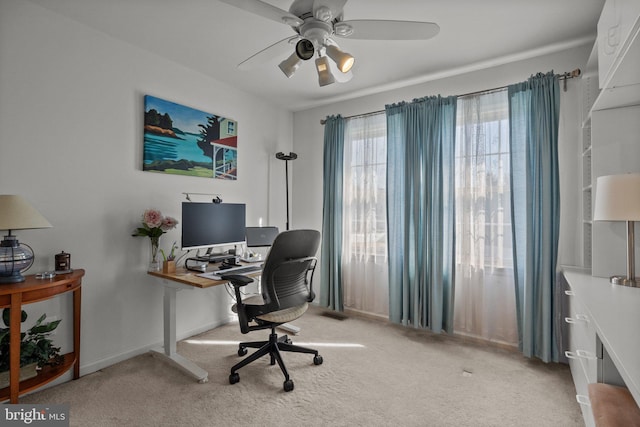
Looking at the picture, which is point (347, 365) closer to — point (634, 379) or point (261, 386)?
point (261, 386)

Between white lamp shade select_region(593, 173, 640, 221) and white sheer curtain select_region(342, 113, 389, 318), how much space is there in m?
1.91

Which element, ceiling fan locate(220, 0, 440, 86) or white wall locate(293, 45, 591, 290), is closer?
ceiling fan locate(220, 0, 440, 86)

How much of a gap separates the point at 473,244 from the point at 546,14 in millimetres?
1861

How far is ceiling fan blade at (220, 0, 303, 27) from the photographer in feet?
4.95

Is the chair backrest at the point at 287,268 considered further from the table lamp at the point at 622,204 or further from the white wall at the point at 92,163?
the table lamp at the point at 622,204

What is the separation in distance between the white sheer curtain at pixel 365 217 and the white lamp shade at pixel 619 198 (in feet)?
6.26

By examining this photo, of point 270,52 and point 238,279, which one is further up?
point 270,52

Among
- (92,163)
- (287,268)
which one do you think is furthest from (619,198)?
(92,163)

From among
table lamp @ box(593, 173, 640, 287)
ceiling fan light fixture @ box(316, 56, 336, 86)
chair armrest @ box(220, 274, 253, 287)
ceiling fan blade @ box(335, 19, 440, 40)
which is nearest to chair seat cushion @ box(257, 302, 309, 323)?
chair armrest @ box(220, 274, 253, 287)

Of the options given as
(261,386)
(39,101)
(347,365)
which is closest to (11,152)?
(39,101)

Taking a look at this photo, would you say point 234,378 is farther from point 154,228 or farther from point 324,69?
point 324,69

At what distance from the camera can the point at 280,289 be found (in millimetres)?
2271

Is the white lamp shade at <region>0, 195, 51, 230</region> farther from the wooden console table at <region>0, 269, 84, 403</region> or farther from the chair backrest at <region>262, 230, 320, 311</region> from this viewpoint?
the chair backrest at <region>262, 230, 320, 311</region>

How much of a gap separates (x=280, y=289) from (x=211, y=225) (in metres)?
1.04
